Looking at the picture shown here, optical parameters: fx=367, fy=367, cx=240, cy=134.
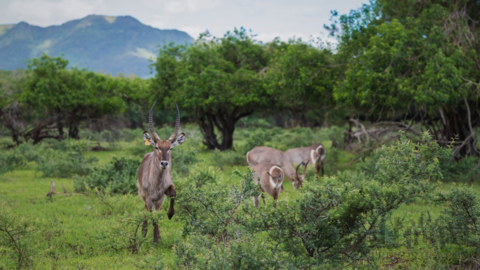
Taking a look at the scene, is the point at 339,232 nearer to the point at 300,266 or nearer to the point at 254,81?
the point at 300,266

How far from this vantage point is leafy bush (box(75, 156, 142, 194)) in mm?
11070

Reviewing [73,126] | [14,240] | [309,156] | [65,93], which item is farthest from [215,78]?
[14,240]

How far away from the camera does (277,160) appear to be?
1235 cm

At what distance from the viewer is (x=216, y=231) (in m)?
→ 4.96

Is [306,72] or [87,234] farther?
[306,72]

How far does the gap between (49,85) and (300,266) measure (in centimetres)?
2510

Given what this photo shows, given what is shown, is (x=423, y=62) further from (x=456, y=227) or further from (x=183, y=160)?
(x=183, y=160)

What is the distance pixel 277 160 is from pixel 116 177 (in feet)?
17.0

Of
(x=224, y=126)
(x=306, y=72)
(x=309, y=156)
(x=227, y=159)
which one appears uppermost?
(x=306, y=72)

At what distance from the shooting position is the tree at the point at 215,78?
2119cm

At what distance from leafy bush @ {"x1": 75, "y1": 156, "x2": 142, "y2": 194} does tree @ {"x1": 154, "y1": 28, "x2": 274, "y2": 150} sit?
9.63 meters

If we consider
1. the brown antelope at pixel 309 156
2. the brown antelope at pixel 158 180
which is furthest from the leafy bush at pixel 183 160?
the brown antelope at pixel 158 180

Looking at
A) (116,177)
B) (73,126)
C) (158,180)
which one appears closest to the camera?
(158,180)

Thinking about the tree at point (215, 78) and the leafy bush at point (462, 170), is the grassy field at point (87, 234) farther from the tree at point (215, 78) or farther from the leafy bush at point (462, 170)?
the tree at point (215, 78)
